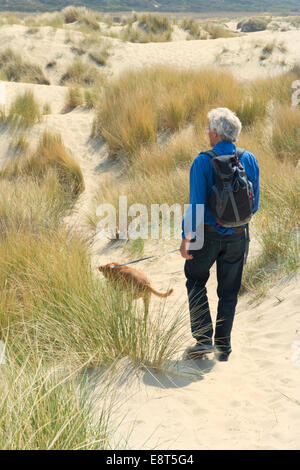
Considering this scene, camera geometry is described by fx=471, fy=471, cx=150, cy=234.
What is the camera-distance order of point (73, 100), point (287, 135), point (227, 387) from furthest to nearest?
point (73, 100) → point (287, 135) → point (227, 387)

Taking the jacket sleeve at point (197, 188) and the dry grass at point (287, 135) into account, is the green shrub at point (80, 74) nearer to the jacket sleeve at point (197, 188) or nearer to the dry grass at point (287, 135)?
the dry grass at point (287, 135)

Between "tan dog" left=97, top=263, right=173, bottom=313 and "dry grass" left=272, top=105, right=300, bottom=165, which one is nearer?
"tan dog" left=97, top=263, right=173, bottom=313

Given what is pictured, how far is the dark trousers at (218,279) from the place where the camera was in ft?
10.2

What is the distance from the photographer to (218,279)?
10.9 feet

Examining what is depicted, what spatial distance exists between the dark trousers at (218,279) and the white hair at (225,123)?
0.63 meters

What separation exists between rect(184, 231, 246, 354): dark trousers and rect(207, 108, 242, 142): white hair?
63 cm

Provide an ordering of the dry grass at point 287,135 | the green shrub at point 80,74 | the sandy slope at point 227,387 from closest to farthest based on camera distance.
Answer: the sandy slope at point 227,387, the dry grass at point 287,135, the green shrub at point 80,74

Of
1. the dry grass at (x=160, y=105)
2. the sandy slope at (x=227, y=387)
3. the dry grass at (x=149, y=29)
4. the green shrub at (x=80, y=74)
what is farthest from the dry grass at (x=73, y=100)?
the dry grass at (x=149, y=29)

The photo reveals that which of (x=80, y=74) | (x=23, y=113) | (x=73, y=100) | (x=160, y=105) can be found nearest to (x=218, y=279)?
(x=160, y=105)

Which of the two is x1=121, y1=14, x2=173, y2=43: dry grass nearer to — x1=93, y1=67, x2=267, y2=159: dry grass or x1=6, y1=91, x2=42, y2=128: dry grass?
x1=93, y1=67, x2=267, y2=159: dry grass

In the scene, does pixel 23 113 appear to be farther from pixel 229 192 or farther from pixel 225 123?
pixel 229 192

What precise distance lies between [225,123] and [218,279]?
109 cm

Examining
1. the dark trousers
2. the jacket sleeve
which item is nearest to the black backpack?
the jacket sleeve

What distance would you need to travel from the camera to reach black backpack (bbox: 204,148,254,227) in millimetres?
2846
